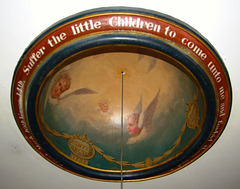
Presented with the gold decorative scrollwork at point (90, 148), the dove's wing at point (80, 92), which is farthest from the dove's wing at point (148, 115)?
the dove's wing at point (80, 92)

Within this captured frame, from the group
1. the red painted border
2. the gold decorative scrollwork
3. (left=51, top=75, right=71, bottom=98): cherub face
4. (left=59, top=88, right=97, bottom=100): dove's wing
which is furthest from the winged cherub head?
the red painted border

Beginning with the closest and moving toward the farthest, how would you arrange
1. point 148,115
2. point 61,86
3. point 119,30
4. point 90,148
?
point 119,30 → point 61,86 → point 90,148 → point 148,115

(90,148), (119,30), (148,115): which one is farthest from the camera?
(148,115)

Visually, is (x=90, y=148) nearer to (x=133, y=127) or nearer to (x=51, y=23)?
(x=133, y=127)

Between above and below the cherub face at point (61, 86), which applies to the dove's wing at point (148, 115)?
below

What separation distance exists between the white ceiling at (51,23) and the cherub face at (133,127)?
36.7 inches

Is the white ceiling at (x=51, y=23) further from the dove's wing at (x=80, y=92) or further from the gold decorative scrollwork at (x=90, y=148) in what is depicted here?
the dove's wing at (x=80, y=92)

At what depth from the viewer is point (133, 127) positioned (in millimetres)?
5594

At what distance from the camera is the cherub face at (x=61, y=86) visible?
4.96 meters

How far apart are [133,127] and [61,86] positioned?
4.94ft

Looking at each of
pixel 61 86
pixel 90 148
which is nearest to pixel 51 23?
pixel 61 86

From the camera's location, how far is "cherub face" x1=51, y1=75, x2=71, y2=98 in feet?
16.3

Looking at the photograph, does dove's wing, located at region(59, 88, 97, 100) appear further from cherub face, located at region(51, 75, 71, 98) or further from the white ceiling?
the white ceiling

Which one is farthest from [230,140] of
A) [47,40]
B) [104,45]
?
[47,40]
